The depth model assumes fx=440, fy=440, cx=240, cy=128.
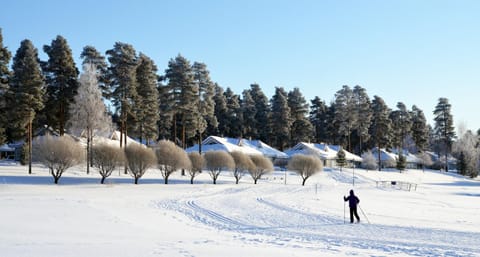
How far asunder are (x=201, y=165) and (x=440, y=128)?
69.0 m

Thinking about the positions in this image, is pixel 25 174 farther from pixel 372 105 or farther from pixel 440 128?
pixel 440 128

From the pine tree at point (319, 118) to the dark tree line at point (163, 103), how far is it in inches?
13.5

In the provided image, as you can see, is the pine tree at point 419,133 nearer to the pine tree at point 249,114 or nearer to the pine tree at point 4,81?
the pine tree at point 249,114

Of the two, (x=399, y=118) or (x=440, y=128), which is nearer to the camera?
(x=440, y=128)

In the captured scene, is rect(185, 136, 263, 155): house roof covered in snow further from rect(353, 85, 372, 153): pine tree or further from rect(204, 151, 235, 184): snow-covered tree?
rect(353, 85, 372, 153): pine tree

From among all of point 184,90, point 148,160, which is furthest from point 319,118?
point 148,160

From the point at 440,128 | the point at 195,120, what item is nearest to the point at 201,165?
the point at 195,120

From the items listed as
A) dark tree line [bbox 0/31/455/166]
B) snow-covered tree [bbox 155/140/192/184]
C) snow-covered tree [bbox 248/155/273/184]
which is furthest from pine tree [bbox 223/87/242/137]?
snow-covered tree [bbox 155/140/192/184]

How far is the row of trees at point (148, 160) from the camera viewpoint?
117 feet

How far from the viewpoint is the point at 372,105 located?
89562 millimetres

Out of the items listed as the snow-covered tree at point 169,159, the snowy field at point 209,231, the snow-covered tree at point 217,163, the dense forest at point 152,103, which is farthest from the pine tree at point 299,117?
the snowy field at point 209,231

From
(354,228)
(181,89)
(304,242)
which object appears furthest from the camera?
(181,89)

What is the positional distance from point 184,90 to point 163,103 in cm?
438

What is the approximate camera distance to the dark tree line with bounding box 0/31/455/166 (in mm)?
39438
